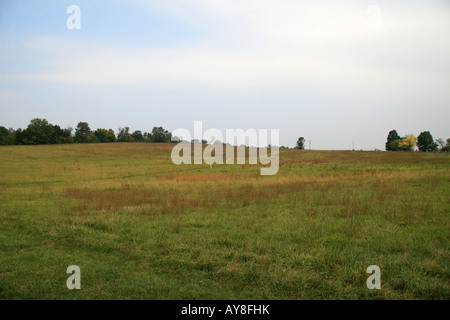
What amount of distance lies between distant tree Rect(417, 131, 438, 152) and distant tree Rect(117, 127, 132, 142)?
4596 inches

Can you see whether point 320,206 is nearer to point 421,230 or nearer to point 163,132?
point 421,230

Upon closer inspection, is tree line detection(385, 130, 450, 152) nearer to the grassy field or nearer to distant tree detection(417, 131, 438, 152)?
distant tree detection(417, 131, 438, 152)

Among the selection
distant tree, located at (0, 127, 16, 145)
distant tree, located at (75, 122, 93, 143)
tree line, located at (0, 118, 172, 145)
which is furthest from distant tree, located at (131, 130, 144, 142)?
distant tree, located at (0, 127, 16, 145)

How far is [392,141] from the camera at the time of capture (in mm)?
120812

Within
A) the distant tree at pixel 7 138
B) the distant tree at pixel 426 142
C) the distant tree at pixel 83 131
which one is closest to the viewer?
the distant tree at pixel 7 138

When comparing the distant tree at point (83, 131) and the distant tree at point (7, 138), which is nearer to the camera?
the distant tree at point (7, 138)

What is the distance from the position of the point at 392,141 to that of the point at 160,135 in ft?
319

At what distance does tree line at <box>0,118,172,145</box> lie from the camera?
8450 centimetres

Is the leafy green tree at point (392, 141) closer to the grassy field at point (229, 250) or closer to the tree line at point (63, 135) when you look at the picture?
the tree line at point (63, 135)

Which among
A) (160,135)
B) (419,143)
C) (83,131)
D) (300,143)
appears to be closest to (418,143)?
(419,143)

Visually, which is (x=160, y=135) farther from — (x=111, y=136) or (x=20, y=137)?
(x=20, y=137)

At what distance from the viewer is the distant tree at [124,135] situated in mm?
116500

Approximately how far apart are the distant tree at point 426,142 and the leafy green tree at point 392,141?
7.50m

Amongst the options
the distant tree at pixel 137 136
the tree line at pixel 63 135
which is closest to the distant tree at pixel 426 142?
the tree line at pixel 63 135
